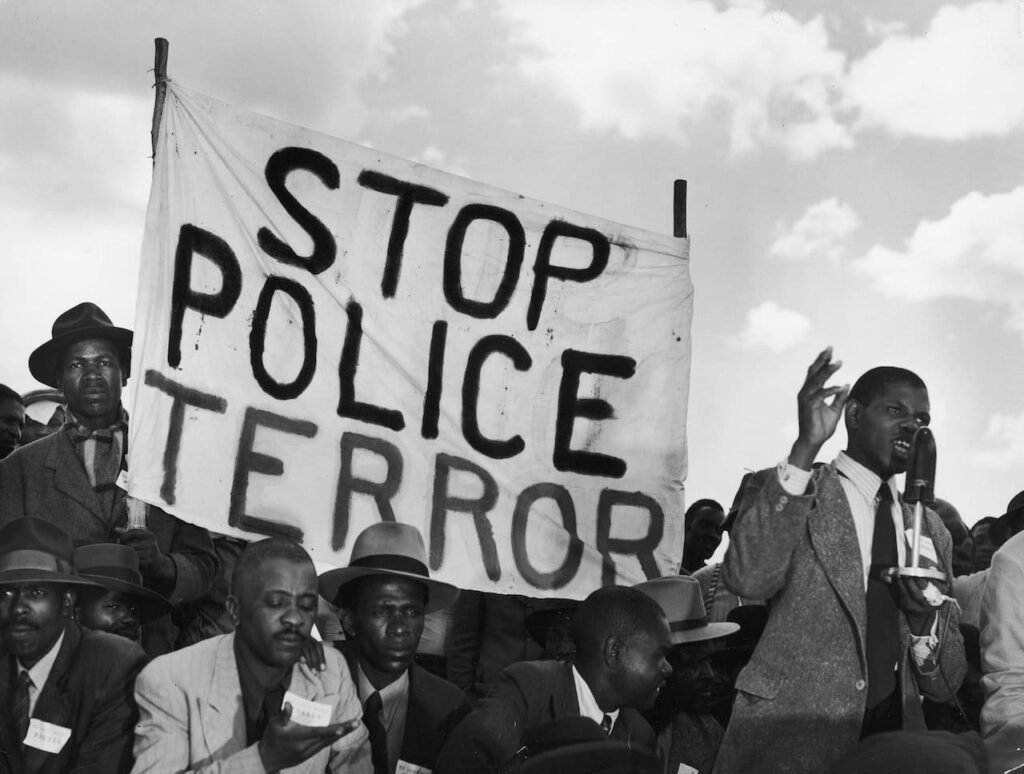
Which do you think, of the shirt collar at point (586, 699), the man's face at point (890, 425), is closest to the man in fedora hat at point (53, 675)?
the shirt collar at point (586, 699)

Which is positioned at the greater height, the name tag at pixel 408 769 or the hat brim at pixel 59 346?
the hat brim at pixel 59 346

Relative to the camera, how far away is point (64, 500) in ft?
17.8

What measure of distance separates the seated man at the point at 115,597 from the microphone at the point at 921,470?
265 centimetres

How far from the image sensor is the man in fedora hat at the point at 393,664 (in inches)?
191

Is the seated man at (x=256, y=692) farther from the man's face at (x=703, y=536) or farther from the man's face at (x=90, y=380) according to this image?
the man's face at (x=703, y=536)

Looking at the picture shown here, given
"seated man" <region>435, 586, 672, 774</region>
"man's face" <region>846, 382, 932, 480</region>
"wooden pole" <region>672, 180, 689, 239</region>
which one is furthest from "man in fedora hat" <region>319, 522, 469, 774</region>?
"wooden pole" <region>672, 180, 689, 239</region>

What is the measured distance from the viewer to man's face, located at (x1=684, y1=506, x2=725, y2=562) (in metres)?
8.05

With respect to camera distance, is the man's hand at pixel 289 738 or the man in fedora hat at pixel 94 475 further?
the man in fedora hat at pixel 94 475

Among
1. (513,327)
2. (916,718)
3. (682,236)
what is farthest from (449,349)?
(916,718)

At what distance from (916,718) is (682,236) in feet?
11.3

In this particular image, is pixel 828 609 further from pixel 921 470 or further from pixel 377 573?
pixel 377 573

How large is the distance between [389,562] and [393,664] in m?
0.42

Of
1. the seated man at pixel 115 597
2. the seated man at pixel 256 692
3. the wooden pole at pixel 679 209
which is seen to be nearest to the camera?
the seated man at pixel 256 692

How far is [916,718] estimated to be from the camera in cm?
423
